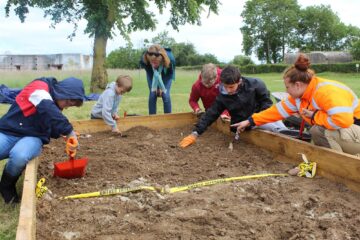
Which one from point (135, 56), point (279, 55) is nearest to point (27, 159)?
point (135, 56)

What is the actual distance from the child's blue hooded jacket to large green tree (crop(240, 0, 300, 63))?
6162 centimetres

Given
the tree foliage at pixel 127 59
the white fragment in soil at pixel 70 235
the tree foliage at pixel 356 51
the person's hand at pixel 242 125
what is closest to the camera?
the white fragment in soil at pixel 70 235

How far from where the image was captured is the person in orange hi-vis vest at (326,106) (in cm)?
328

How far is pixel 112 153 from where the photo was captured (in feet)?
14.5

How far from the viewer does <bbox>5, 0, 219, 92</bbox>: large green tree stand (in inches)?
567

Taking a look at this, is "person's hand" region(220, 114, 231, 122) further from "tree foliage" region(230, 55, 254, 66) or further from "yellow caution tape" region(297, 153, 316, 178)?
"tree foliage" region(230, 55, 254, 66)

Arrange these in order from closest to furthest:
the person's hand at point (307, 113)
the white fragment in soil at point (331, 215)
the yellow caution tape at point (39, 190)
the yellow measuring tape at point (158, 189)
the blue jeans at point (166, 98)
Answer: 1. the white fragment in soil at point (331, 215)
2. the yellow caution tape at point (39, 190)
3. the yellow measuring tape at point (158, 189)
4. the person's hand at point (307, 113)
5. the blue jeans at point (166, 98)

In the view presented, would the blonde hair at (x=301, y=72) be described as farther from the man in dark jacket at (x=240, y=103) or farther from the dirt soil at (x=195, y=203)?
the man in dark jacket at (x=240, y=103)

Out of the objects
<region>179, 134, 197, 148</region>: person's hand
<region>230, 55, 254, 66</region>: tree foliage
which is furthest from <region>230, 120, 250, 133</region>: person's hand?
<region>230, 55, 254, 66</region>: tree foliage

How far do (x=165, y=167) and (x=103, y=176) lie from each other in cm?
61

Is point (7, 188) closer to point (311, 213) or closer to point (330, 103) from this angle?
point (311, 213)

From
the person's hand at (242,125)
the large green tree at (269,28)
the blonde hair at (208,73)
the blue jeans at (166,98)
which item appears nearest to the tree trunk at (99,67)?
the blue jeans at (166,98)

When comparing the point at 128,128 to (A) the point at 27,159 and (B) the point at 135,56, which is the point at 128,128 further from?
(B) the point at 135,56

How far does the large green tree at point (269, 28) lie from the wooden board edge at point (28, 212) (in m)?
62.2
